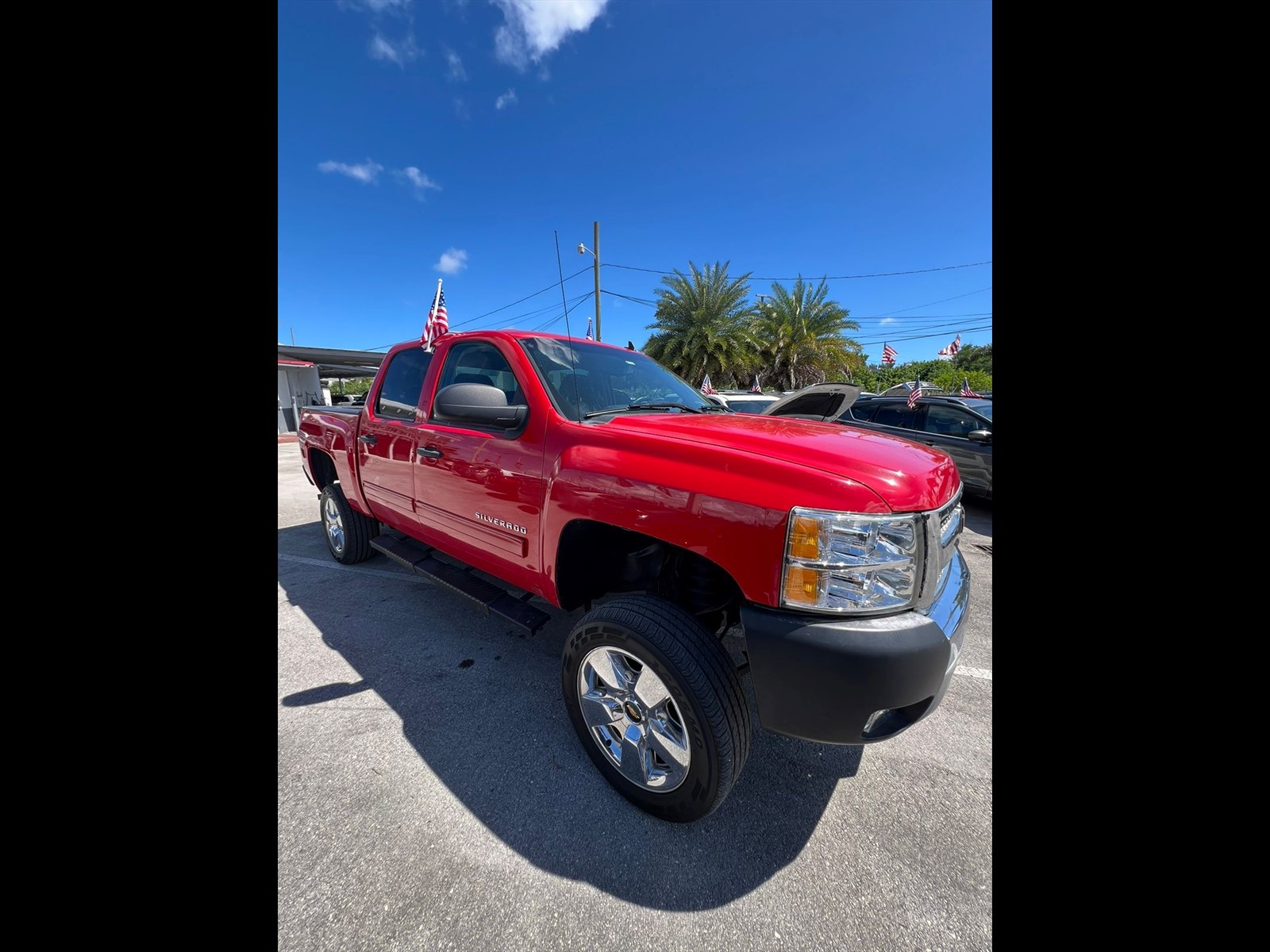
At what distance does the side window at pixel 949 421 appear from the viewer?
6.65m

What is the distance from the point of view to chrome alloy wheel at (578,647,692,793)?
1671 millimetres

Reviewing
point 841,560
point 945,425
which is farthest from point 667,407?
point 945,425

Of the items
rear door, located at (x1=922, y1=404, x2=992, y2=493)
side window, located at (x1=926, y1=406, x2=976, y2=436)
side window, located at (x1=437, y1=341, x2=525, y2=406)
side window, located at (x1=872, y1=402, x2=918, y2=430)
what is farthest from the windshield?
side window, located at (x1=926, y1=406, x2=976, y2=436)

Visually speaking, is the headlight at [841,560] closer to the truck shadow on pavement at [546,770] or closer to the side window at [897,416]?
the truck shadow on pavement at [546,770]

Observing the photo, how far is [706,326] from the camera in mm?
19859

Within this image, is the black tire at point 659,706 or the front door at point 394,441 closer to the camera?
the black tire at point 659,706

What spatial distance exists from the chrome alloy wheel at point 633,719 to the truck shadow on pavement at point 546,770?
0.52ft

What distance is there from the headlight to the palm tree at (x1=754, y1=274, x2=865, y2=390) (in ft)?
67.1

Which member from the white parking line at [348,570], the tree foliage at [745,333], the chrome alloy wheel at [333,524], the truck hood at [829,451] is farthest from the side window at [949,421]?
the tree foliage at [745,333]

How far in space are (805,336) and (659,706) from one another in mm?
21500
